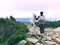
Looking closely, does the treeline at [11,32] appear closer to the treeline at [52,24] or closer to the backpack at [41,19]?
the backpack at [41,19]

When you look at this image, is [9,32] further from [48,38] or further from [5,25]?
[48,38]

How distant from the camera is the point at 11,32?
1830 cm

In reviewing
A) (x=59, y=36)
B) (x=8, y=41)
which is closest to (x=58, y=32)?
(x=59, y=36)

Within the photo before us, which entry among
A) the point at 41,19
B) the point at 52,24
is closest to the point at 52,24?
the point at 52,24

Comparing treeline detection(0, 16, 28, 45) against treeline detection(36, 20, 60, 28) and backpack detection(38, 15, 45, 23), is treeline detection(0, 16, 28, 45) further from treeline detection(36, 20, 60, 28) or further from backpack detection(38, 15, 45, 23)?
treeline detection(36, 20, 60, 28)

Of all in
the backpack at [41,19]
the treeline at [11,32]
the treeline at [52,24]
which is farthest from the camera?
the treeline at [52,24]

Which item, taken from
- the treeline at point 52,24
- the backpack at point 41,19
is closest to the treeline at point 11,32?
the backpack at point 41,19

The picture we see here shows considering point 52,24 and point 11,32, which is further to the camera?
point 52,24

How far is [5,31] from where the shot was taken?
1841 centimetres

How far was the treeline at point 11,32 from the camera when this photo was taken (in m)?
17.3

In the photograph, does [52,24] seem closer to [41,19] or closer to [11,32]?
[41,19]

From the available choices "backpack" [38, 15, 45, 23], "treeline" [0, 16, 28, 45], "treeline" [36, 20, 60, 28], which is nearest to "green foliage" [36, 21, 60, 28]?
"treeline" [36, 20, 60, 28]

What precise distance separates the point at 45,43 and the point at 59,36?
1.69m

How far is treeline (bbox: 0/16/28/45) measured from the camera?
1734 cm
